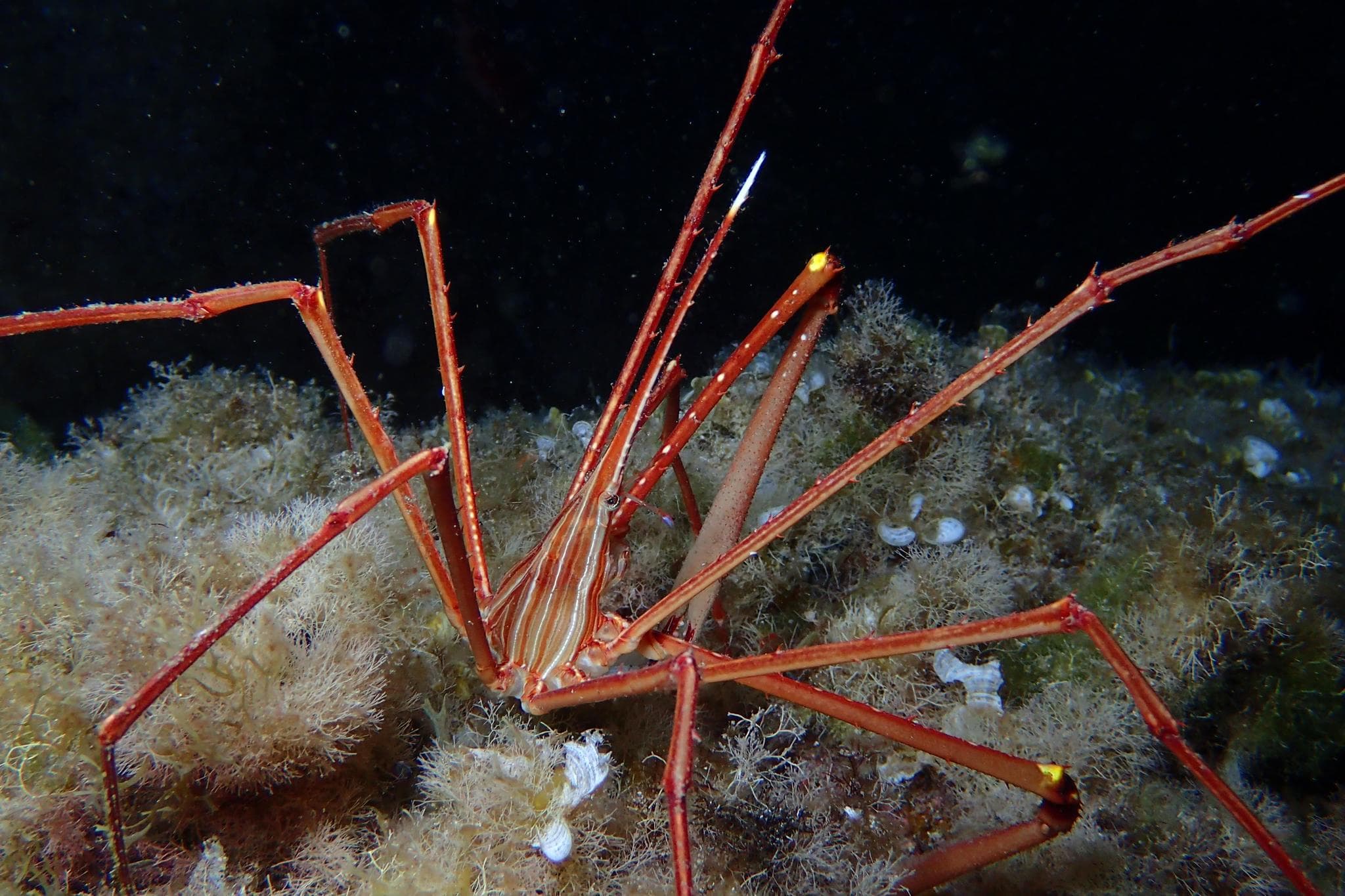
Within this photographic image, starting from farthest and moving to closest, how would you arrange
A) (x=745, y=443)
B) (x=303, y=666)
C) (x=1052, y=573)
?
(x=1052, y=573), (x=745, y=443), (x=303, y=666)

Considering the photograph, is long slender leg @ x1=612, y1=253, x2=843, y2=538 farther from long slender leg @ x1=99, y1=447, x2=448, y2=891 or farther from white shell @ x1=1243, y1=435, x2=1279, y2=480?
white shell @ x1=1243, y1=435, x2=1279, y2=480

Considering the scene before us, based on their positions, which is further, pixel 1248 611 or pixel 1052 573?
pixel 1052 573

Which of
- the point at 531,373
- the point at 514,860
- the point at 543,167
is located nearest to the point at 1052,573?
the point at 514,860

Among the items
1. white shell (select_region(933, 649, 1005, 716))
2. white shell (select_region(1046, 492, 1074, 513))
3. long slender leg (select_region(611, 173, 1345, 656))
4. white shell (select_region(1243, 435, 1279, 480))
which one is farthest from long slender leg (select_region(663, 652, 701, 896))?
white shell (select_region(1243, 435, 1279, 480))

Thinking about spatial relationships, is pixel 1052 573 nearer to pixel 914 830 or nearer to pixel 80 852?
pixel 914 830

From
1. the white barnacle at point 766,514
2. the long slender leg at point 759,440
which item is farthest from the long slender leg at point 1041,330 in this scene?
the white barnacle at point 766,514

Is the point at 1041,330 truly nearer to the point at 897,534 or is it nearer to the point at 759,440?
the point at 759,440

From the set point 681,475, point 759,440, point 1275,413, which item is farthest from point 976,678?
point 1275,413
